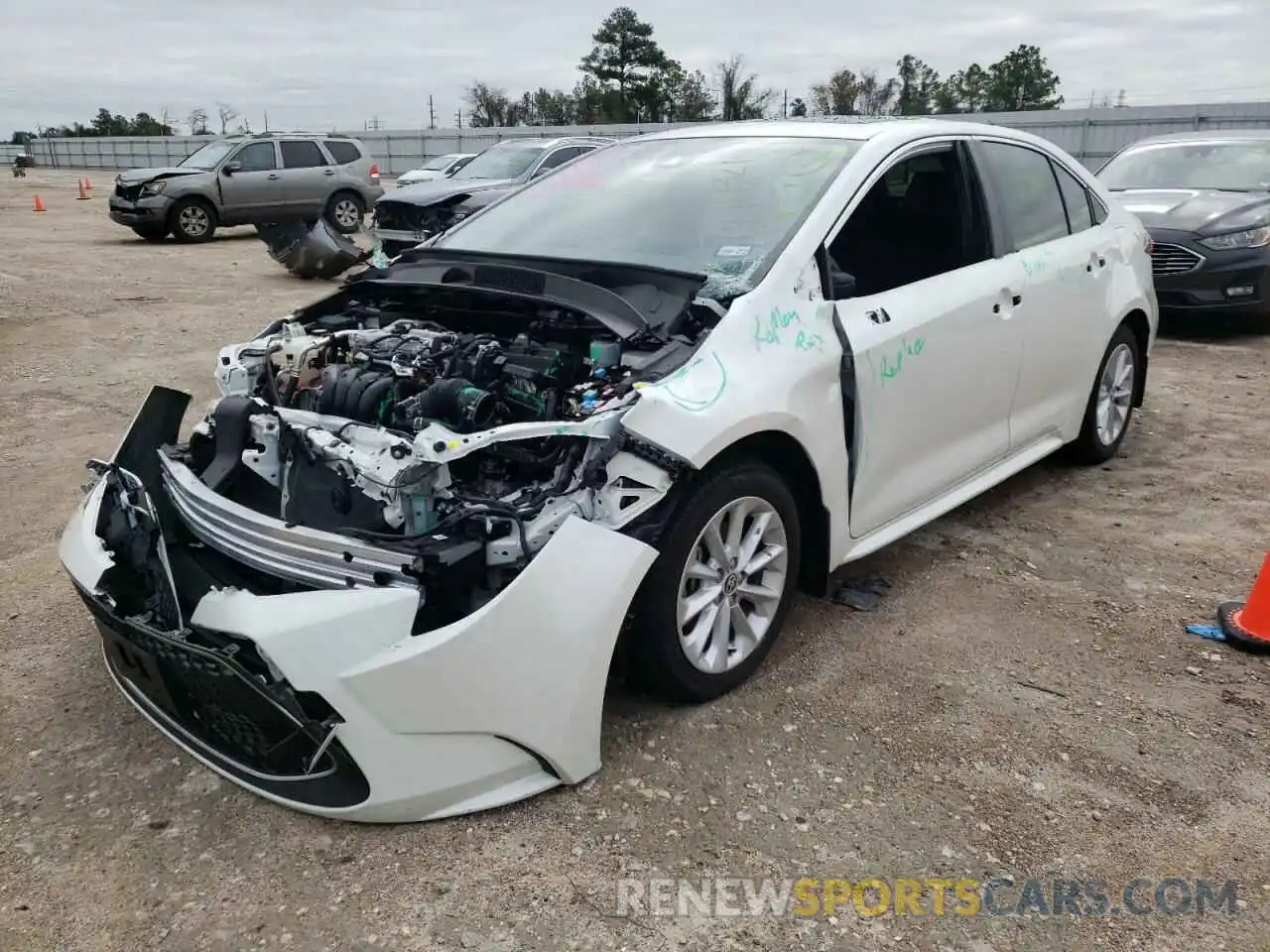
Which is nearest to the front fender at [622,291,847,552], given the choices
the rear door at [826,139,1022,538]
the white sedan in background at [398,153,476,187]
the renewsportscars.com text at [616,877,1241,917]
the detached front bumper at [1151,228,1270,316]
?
the rear door at [826,139,1022,538]

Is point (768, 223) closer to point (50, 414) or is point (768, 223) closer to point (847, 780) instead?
point (847, 780)

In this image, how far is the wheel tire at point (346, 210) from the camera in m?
17.3

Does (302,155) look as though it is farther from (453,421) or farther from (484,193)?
(453,421)

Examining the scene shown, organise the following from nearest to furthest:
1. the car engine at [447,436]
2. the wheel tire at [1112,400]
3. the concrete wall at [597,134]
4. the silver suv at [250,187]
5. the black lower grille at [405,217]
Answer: the car engine at [447,436]
the wheel tire at [1112,400]
the black lower grille at [405,217]
the silver suv at [250,187]
the concrete wall at [597,134]

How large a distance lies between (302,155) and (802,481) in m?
16.4

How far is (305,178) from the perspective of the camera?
56.7ft

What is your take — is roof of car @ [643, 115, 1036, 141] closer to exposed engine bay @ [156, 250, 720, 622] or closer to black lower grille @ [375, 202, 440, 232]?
exposed engine bay @ [156, 250, 720, 622]

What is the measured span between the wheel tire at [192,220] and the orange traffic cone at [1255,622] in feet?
54.2

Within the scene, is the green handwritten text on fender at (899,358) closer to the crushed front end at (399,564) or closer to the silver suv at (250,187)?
the crushed front end at (399,564)

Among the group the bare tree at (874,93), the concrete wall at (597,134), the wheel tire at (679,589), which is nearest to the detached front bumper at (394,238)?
the wheel tire at (679,589)

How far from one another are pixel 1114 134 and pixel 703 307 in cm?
2441

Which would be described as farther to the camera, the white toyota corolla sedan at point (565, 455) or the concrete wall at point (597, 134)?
the concrete wall at point (597, 134)

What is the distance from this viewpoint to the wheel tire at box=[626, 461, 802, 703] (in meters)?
2.76

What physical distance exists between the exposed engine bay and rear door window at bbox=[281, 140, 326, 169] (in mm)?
15058
